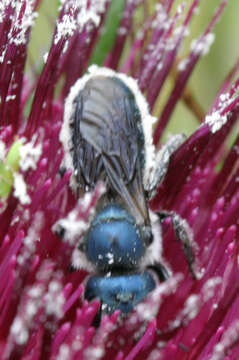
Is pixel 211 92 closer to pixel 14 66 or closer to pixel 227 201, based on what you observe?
pixel 227 201

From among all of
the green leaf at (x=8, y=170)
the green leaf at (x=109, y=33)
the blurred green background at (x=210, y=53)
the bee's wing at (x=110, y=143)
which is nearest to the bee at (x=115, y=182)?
the bee's wing at (x=110, y=143)

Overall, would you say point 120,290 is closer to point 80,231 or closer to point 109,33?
point 80,231

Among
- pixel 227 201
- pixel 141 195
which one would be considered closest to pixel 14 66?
pixel 141 195

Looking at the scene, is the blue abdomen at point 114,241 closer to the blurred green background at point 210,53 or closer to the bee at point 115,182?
the bee at point 115,182

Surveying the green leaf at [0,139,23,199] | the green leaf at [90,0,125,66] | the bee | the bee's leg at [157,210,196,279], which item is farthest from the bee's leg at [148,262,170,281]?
the green leaf at [90,0,125,66]

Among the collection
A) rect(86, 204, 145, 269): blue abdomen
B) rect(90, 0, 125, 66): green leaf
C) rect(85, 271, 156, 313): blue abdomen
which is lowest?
rect(85, 271, 156, 313): blue abdomen

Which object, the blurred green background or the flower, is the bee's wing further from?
the blurred green background
